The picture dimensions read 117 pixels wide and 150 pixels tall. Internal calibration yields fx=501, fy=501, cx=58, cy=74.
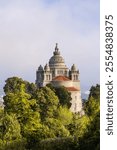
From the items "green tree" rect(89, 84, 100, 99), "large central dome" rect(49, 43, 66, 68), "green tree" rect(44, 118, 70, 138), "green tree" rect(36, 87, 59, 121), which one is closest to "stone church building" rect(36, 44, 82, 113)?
"large central dome" rect(49, 43, 66, 68)

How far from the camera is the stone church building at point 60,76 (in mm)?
100325

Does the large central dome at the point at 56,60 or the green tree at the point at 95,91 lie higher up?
the large central dome at the point at 56,60

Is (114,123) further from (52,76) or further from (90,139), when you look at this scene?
(52,76)

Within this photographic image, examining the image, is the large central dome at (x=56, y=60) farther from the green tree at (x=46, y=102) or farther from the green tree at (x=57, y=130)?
the green tree at (x=57, y=130)

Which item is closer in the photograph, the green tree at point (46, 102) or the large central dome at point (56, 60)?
the green tree at point (46, 102)

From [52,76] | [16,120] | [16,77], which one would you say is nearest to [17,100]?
[16,120]

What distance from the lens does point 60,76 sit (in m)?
105

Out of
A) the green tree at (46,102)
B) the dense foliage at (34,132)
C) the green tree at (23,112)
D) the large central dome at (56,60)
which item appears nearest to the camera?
the dense foliage at (34,132)

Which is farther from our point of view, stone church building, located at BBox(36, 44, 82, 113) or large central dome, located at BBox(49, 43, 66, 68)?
large central dome, located at BBox(49, 43, 66, 68)

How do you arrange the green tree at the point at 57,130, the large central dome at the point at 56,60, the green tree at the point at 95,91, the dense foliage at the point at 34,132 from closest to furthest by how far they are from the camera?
1. the dense foliage at the point at 34,132
2. the green tree at the point at 57,130
3. the green tree at the point at 95,91
4. the large central dome at the point at 56,60

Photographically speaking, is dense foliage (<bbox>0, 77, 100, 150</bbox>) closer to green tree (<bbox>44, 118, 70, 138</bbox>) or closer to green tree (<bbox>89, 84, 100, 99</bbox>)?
green tree (<bbox>44, 118, 70, 138</bbox>)

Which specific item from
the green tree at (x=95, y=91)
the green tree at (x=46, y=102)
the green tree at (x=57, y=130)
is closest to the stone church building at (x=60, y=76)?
the green tree at (x=95, y=91)

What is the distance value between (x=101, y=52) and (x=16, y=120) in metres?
25.4

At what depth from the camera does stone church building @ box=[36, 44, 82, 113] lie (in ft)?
329
